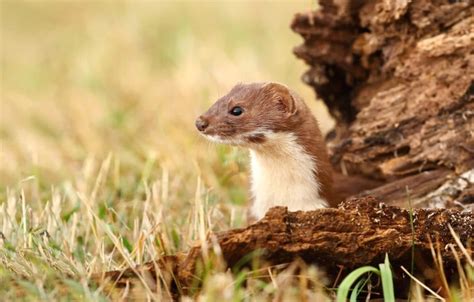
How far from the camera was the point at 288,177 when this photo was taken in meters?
4.60

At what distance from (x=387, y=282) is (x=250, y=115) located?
5.38 feet

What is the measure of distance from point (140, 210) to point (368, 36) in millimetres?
1777

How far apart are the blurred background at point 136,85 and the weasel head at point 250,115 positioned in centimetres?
46

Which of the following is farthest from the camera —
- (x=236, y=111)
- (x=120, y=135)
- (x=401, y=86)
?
(x=120, y=135)

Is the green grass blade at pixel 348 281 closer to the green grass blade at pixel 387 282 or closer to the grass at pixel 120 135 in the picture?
the green grass blade at pixel 387 282

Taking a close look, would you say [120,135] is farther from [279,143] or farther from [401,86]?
[401,86]

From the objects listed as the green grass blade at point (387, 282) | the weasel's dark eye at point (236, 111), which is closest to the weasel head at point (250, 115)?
the weasel's dark eye at point (236, 111)

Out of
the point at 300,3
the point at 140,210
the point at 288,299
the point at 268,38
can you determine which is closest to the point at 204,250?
the point at 288,299

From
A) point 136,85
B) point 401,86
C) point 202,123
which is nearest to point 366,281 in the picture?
point 202,123

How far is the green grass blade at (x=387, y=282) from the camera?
309cm

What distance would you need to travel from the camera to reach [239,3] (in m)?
10.9

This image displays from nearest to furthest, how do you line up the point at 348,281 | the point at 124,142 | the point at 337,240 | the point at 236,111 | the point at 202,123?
the point at 348,281 < the point at 337,240 < the point at 202,123 < the point at 236,111 < the point at 124,142

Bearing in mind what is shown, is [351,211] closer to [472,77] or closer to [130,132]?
[472,77]

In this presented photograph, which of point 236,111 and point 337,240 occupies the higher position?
point 236,111
